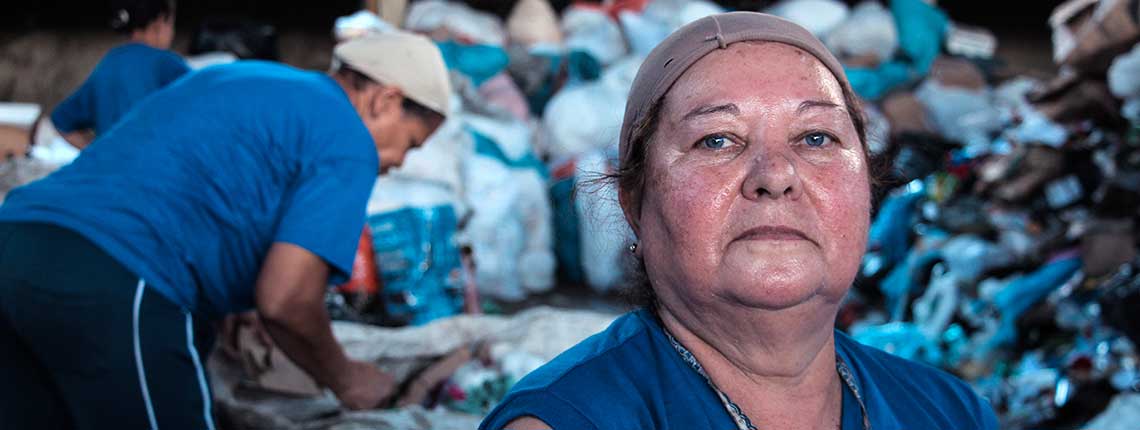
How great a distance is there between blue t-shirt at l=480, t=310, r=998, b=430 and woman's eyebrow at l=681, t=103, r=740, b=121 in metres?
0.28

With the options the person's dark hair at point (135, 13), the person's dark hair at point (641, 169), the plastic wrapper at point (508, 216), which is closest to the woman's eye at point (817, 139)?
the person's dark hair at point (641, 169)

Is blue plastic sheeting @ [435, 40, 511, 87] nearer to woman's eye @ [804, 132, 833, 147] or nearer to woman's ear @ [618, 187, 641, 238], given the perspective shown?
woman's ear @ [618, 187, 641, 238]

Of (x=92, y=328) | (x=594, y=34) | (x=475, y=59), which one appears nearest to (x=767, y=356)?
(x=92, y=328)

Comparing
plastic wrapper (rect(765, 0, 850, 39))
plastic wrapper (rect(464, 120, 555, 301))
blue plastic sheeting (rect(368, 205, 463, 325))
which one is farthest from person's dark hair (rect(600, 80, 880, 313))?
plastic wrapper (rect(765, 0, 850, 39))

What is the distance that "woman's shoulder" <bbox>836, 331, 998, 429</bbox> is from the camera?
1.42 meters

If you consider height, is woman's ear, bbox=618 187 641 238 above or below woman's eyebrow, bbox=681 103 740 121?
below

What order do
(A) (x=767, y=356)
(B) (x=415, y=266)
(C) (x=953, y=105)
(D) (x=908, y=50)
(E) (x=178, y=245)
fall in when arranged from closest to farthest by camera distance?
1. (A) (x=767, y=356)
2. (E) (x=178, y=245)
3. (B) (x=415, y=266)
4. (C) (x=953, y=105)
5. (D) (x=908, y=50)

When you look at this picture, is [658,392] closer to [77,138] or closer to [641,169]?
[641,169]

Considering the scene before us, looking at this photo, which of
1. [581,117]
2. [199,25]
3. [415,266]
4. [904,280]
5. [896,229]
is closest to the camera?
[415,266]

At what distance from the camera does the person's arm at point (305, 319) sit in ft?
6.79

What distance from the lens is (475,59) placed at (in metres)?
6.22

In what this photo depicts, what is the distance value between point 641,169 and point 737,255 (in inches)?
9.3

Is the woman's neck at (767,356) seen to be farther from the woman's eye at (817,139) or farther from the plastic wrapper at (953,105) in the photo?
the plastic wrapper at (953,105)

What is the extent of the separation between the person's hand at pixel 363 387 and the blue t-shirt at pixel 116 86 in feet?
4.20
